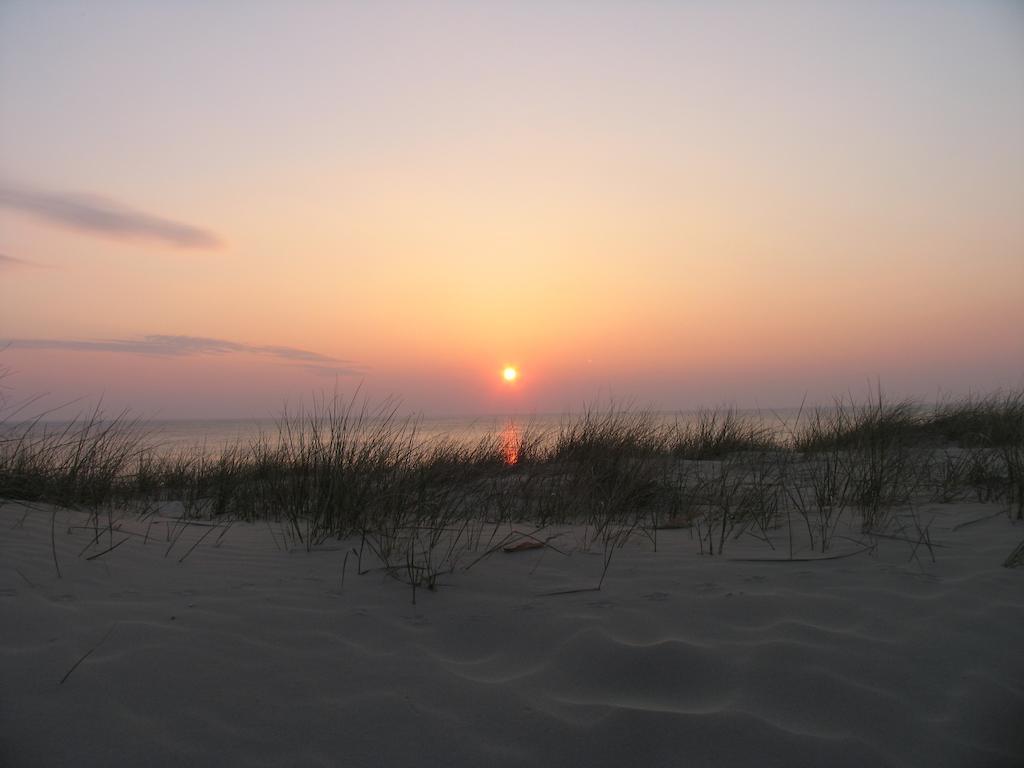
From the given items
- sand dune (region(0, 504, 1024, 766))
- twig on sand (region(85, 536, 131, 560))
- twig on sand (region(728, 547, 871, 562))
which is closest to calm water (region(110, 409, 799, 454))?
twig on sand (region(85, 536, 131, 560))

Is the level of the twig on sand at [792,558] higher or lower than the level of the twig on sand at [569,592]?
higher

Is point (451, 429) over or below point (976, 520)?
over

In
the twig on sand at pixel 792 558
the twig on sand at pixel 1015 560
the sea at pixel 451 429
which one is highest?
the sea at pixel 451 429

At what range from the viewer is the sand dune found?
132 centimetres

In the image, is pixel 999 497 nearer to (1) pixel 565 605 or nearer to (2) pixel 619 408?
(1) pixel 565 605

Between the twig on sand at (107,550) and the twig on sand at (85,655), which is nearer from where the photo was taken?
the twig on sand at (85,655)

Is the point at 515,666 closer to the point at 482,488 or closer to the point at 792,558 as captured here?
the point at 792,558

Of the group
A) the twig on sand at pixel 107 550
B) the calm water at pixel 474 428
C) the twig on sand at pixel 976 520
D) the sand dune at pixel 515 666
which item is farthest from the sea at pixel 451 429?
the twig on sand at pixel 976 520

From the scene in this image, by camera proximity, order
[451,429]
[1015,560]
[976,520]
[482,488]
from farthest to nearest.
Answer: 1. [451,429]
2. [482,488]
3. [976,520]
4. [1015,560]

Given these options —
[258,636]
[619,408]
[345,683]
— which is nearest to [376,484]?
[258,636]

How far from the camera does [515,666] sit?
1.69m

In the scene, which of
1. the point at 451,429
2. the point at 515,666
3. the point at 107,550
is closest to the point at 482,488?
the point at 107,550

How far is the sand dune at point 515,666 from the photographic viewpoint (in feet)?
4.34

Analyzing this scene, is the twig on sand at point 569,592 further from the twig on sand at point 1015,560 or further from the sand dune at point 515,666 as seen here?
the twig on sand at point 1015,560
